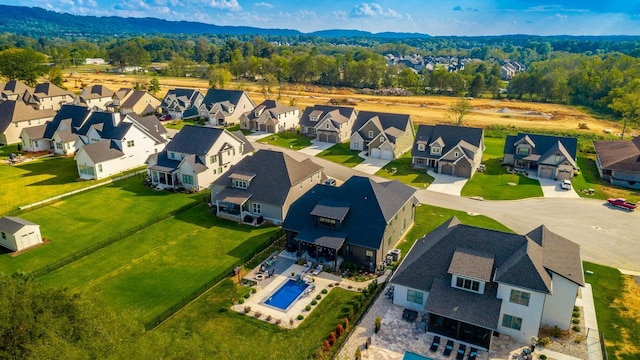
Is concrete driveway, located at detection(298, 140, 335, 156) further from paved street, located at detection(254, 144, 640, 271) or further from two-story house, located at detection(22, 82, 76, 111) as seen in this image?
two-story house, located at detection(22, 82, 76, 111)

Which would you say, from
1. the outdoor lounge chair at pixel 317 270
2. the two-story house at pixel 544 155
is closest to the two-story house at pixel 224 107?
the two-story house at pixel 544 155

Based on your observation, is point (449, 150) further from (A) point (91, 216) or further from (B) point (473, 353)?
(A) point (91, 216)

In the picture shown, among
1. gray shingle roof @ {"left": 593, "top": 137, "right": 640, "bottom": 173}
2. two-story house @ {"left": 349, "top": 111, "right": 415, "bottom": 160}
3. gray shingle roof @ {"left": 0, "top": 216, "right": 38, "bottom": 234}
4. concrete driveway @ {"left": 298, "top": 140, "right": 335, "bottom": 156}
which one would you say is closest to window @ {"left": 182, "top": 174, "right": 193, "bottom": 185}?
gray shingle roof @ {"left": 0, "top": 216, "right": 38, "bottom": 234}

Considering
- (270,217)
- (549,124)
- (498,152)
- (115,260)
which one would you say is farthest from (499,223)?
(549,124)

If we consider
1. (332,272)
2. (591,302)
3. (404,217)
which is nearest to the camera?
(591,302)

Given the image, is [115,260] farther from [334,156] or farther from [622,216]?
[622,216]

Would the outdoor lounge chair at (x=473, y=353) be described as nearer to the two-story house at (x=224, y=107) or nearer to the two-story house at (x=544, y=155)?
the two-story house at (x=544, y=155)
